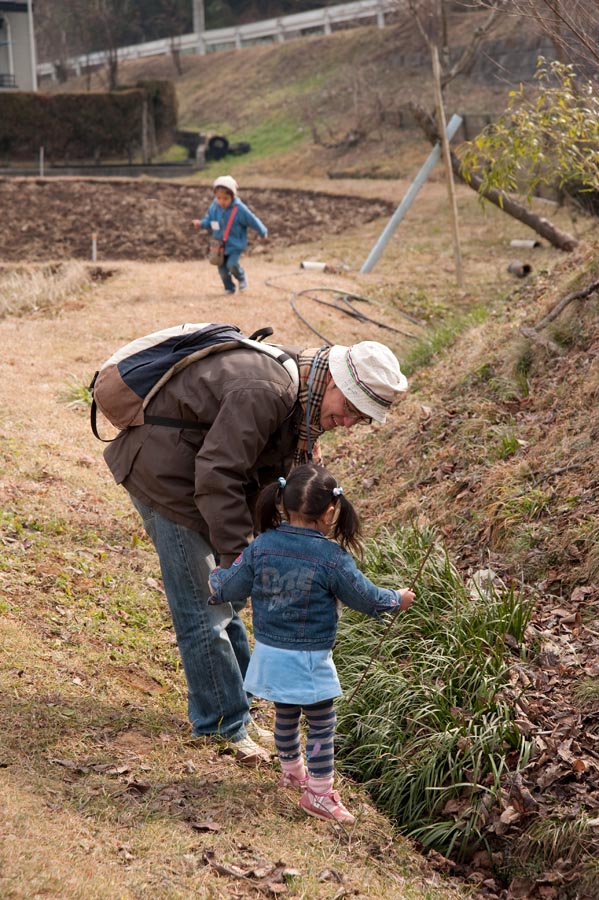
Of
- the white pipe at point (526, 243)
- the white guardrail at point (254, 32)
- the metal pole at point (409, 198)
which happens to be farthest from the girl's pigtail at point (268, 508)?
the white guardrail at point (254, 32)

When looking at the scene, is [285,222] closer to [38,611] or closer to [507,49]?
[507,49]

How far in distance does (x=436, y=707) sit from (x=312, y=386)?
5.24 feet

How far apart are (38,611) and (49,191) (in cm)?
2102

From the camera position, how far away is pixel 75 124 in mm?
33094

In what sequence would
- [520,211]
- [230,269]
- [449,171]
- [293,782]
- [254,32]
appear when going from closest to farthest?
[293,782] → [230,269] → [449,171] → [520,211] → [254,32]

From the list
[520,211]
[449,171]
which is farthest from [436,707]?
[520,211]

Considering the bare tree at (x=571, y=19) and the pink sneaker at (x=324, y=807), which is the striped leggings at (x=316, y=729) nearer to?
the pink sneaker at (x=324, y=807)

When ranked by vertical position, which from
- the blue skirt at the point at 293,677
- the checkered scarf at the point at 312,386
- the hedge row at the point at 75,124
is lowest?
the hedge row at the point at 75,124

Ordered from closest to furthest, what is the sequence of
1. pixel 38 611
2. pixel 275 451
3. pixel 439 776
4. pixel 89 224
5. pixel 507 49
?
pixel 275 451 < pixel 439 776 < pixel 38 611 < pixel 89 224 < pixel 507 49

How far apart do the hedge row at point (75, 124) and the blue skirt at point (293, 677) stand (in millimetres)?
31994

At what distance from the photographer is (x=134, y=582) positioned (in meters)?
6.07

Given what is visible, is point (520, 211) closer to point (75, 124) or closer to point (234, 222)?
point (234, 222)

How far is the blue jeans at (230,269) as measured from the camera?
1281 centimetres

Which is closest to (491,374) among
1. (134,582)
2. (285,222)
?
(134,582)
